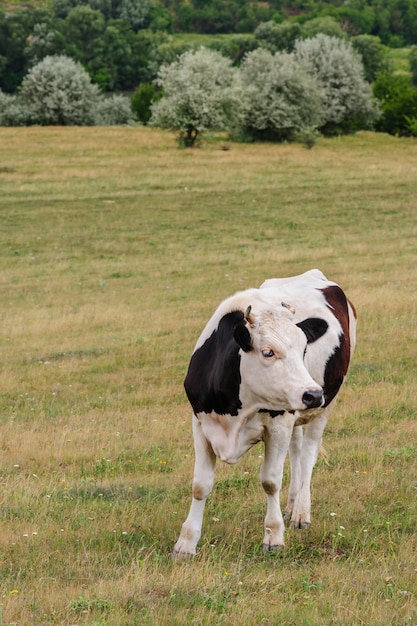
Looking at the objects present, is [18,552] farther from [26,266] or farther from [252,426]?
[26,266]

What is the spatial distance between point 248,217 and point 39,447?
31946 mm

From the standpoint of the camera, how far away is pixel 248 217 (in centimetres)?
4244

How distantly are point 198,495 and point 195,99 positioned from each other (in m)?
60.7

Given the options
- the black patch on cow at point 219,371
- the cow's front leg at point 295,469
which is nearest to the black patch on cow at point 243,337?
the black patch on cow at point 219,371

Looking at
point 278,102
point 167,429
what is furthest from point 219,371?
point 278,102

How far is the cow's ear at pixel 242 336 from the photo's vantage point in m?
7.28

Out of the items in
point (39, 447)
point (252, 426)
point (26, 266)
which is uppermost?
point (252, 426)

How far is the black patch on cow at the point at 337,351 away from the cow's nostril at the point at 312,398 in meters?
1.87

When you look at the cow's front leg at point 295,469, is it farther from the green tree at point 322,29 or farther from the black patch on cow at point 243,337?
the green tree at point 322,29

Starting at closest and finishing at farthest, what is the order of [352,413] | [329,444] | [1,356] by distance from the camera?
[329,444]
[352,413]
[1,356]

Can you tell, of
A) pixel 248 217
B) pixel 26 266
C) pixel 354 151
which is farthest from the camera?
pixel 354 151

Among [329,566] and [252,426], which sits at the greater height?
[252,426]

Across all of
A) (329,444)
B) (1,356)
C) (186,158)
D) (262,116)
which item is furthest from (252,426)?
(262,116)

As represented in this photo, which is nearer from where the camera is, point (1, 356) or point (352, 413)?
point (352, 413)
